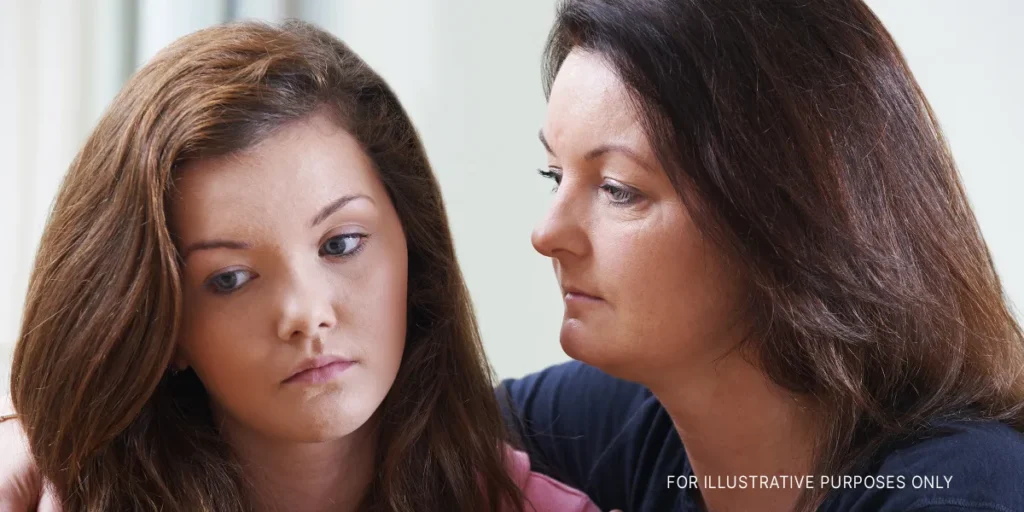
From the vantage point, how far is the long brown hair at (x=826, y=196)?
1212mm

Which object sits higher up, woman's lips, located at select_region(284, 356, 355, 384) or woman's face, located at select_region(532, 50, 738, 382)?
woman's face, located at select_region(532, 50, 738, 382)

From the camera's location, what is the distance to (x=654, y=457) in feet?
5.10

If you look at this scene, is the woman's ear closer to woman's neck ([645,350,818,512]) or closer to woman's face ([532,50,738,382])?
woman's face ([532,50,738,382])

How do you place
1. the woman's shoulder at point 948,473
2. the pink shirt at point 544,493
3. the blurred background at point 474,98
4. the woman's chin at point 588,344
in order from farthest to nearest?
the blurred background at point 474,98 → the pink shirt at point 544,493 → the woman's chin at point 588,344 → the woman's shoulder at point 948,473

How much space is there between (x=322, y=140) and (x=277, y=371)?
0.87ft

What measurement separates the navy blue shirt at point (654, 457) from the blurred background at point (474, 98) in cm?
51

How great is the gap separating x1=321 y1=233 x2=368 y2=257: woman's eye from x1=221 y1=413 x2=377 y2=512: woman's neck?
0.25m

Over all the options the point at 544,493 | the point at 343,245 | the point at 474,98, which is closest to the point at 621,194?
the point at 343,245

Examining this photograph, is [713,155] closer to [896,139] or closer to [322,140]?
[896,139]

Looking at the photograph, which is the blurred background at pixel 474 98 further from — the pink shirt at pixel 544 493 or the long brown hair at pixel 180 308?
the pink shirt at pixel 544 493

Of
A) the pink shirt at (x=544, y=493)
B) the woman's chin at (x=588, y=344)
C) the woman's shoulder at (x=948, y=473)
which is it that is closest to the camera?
the woman's shoulder at (x=948, y=473)

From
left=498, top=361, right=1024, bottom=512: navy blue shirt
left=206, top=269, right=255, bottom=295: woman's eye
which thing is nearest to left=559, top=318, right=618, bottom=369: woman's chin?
left=498, top=361, right=1024, bottom=512: navy blue shirt

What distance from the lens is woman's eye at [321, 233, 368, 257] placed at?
1.23 m

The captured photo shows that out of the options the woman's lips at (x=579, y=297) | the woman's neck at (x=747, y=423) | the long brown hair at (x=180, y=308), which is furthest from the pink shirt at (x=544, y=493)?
the woman's lips at (x=579, y=297)
